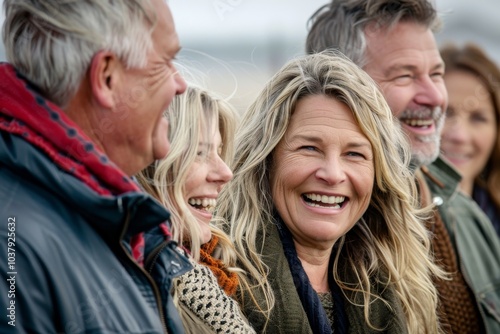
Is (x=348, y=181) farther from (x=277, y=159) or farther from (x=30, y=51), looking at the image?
(x=30, y=51)

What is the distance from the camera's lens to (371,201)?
12.1 feet

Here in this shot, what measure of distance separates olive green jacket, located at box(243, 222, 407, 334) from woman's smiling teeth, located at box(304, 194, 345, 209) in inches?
7.0

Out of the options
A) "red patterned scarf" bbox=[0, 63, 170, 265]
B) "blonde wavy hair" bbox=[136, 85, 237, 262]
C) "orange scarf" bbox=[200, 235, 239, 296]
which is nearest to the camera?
"red patterned scarf" bbox=[0, 63, 170, 265]

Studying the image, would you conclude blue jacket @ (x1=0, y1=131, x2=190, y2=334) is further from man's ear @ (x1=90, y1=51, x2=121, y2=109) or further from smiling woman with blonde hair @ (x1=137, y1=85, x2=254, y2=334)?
smiling woman with blonde hair @ (x1=137, y1=85, x2=254, y2=334)

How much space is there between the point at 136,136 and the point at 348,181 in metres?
1.36

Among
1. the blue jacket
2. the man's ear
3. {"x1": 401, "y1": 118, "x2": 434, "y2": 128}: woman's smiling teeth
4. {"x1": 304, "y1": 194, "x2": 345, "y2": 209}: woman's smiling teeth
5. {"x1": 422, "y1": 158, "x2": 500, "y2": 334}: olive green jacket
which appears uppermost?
{"x1": 401, "y1": 118, "x2": 434, "y2": 128}: woman's smiling teeth

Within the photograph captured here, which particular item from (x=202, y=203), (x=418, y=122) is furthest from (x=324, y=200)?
Answer: (x=418, y=122)

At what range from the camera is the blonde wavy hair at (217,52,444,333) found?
3414 mm

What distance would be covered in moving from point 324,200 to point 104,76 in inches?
56.9

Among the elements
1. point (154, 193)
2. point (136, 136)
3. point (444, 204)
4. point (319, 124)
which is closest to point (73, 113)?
point (136, 136)

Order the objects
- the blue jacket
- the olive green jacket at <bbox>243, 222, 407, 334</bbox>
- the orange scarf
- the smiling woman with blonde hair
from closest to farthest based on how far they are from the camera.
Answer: the blue jacket, the smiling woman with blonde hair, the orange scarf, the olive green jacket at <bbox>243, 222, 407, 334</bbox>

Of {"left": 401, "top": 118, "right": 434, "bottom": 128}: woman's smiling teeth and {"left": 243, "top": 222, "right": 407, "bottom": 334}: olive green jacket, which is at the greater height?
{"left": 401, "top": 118, "right": 434, "bottom": 128}: woman's smiling teeth

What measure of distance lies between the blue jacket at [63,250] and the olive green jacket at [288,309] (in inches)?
42.8

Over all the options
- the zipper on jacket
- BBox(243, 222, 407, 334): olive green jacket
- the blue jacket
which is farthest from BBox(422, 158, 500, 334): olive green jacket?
the blue jacket
